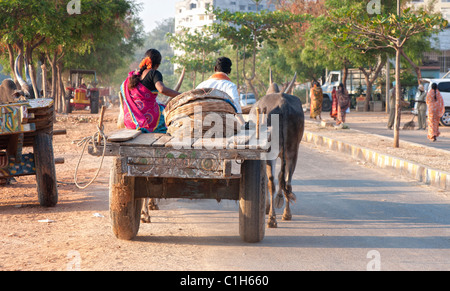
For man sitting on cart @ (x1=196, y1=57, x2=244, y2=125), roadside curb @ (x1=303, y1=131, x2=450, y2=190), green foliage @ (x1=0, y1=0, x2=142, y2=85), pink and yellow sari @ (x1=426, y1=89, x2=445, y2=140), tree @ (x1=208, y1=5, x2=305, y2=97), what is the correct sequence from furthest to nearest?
tree @ (x1=208, y1=5, x2=305, y2=97)
green foliage @ (x1=0, y1=0, x2=142, y2=85)
pink and yellow sari @ (x1=426, y1=89, x2=445, y2=140)
roadside curb @ (x1=303, y1=131, x2=450, y2=190)
man sitting on cart @ (x1=196, y1=57, x2=244, y2=125)

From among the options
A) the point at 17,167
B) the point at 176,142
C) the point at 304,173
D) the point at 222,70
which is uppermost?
the point at 222,70

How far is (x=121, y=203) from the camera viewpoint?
5.51m

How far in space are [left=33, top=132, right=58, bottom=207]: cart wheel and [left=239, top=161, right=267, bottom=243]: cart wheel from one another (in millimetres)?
2874

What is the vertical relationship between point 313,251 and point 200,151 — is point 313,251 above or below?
below

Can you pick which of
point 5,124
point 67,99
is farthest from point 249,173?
point 67,99

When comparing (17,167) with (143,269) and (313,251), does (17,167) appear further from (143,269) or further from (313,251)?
(313,251)

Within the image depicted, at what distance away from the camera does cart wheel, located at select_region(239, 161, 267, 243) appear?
18.0 ft

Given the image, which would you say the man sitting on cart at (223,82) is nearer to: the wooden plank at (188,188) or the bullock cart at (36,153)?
the wooden plank at (188,188)

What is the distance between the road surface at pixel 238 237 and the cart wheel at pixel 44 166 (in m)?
0.26

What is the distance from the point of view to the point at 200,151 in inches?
202

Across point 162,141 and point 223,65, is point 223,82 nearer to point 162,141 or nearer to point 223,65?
point 223,65

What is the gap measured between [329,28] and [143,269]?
24750mm

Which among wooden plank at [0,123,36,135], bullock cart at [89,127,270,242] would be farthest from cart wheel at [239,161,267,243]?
wooden plank at [0,123,36,135]

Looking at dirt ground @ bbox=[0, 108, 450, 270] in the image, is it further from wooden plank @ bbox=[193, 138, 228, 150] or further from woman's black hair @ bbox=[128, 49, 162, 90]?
woman's black hair @ bbox=[128, 49, 162, 90]
